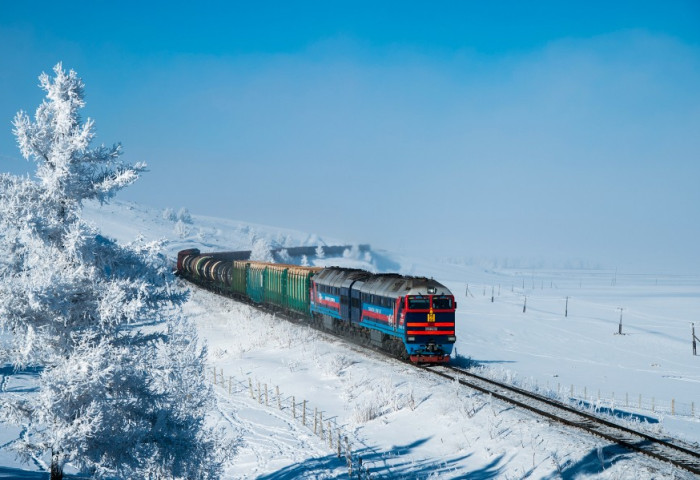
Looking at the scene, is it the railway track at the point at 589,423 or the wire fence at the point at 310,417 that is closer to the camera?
the railway track at the point at 589,423

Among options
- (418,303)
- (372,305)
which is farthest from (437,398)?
(372,305)

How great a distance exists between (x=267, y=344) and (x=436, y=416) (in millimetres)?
18532

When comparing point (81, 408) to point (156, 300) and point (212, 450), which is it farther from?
point (212, 450)

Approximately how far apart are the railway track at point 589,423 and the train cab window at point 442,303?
2.76 meters

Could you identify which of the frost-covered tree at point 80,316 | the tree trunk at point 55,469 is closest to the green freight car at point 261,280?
the frost-covered tree at point 80,316

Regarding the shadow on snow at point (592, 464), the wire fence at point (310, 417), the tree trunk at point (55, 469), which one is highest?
the tree trunk at point (55, 469)

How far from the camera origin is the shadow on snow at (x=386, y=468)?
15.6 m

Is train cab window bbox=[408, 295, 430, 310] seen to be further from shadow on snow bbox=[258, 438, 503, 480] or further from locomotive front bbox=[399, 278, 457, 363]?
shadow on snow bbox=[258, 438, 503, 480]

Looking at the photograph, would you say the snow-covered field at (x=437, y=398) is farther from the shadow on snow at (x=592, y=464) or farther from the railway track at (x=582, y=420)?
the railway track at (x=582, y=420)

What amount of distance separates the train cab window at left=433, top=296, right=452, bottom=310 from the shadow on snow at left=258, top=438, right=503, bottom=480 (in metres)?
8.64

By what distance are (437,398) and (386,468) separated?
4734 millimetres

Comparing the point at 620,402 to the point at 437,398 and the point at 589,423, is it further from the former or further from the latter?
the point at 437,398

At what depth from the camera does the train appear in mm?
25328

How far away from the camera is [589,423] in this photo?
17719 mm
